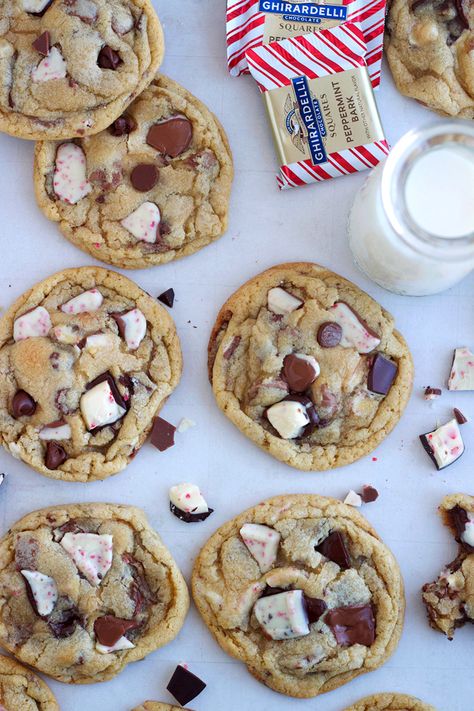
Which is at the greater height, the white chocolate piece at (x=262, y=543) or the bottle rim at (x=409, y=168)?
the bottle rim at (x=409, y=168)

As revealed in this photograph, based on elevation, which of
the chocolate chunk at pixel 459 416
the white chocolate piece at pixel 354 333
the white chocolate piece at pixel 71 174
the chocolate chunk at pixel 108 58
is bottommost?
the chocolate chunk at pixel 459 416

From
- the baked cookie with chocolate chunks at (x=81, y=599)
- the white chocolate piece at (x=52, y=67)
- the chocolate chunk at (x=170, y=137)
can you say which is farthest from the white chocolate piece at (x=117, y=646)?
the white chocolate piece at (x=52, y=67)

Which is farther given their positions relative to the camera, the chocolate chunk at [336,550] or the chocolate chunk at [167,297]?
the chocolate chunk at [167,297]

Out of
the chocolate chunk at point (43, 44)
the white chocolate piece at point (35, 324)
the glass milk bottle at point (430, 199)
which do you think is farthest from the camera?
the white chocolate piece at point (35, 324)

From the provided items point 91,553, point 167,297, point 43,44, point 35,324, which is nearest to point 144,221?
point 167,297

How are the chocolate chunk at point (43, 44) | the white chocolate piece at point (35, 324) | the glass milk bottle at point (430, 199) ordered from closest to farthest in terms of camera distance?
the glass milk bottle at point (430, 199), the chocolate chunk at point (43, 44), the white chocolate piece at point (35, 324)

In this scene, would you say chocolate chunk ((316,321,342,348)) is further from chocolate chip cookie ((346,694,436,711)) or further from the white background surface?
chocolate chip cookie ((346,694,436,711))

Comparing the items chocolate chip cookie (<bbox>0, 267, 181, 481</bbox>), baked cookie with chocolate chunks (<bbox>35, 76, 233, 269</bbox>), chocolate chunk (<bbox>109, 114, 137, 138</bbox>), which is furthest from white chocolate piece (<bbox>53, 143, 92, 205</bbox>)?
chocolate chip cookie (<bbox>0, 267, 181, 481</bbox>)

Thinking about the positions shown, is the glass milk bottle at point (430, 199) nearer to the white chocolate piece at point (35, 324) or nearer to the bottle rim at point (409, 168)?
the bottle rim at point (409, 168)
